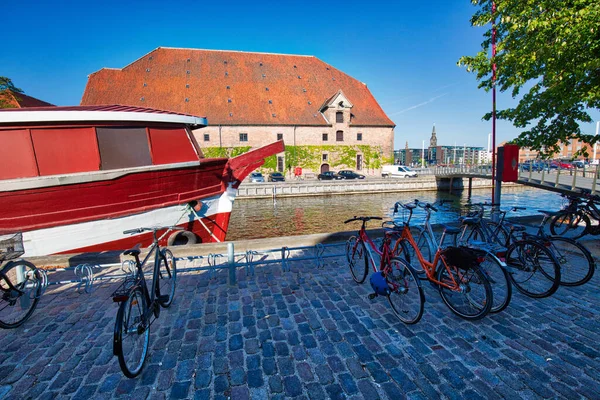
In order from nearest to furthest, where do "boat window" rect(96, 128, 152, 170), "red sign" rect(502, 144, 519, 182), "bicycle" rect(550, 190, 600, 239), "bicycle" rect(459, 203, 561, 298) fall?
1. "bicycle" rect(459, 203, 561, 298)
2. "boat window" rect(96, 128, 152, 170)
3. "red sign" rect(502, 144, 519, 182)
4. "bicycle" rect(550, 190, 600, 239)

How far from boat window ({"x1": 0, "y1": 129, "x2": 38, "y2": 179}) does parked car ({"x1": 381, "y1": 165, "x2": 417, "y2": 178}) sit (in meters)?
35.8

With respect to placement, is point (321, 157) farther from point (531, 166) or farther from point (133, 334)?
point (133, 334)

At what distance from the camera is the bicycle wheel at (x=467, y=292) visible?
3.34m

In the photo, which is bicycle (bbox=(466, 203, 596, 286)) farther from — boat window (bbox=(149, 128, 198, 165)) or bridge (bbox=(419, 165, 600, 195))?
bridge (bbox=(419, 165, 600, 195))

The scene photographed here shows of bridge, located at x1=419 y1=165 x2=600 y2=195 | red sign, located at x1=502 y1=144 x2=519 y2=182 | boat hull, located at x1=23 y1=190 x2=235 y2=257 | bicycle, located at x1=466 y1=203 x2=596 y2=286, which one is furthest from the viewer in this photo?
bridge, located at x1=419 y1=165 x2=600 y2=195

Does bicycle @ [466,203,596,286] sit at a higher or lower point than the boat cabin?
lower

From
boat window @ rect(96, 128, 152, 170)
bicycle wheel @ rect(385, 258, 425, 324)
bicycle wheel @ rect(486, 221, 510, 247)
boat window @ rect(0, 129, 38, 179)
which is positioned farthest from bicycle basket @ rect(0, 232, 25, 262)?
bicycle wheel @ rect(486, 221, 510, 247)

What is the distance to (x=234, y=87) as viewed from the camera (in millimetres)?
37406

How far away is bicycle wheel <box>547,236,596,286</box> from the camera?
14.1 ft

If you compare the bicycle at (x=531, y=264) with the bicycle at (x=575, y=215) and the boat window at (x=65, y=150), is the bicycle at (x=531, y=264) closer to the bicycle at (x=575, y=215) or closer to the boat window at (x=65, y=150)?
the bicycle at (x=575, y=215)

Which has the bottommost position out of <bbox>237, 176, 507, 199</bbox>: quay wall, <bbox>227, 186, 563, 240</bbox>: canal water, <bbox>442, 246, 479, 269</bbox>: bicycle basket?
<bbox>227, 186, 563, 240</bbox>: canal water

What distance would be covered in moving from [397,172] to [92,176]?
116 feet

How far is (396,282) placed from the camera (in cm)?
371

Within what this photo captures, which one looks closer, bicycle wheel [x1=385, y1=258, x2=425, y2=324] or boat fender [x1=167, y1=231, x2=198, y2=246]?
bicycle wheel [x1=385, y1=258, x2=425, y2=324]
